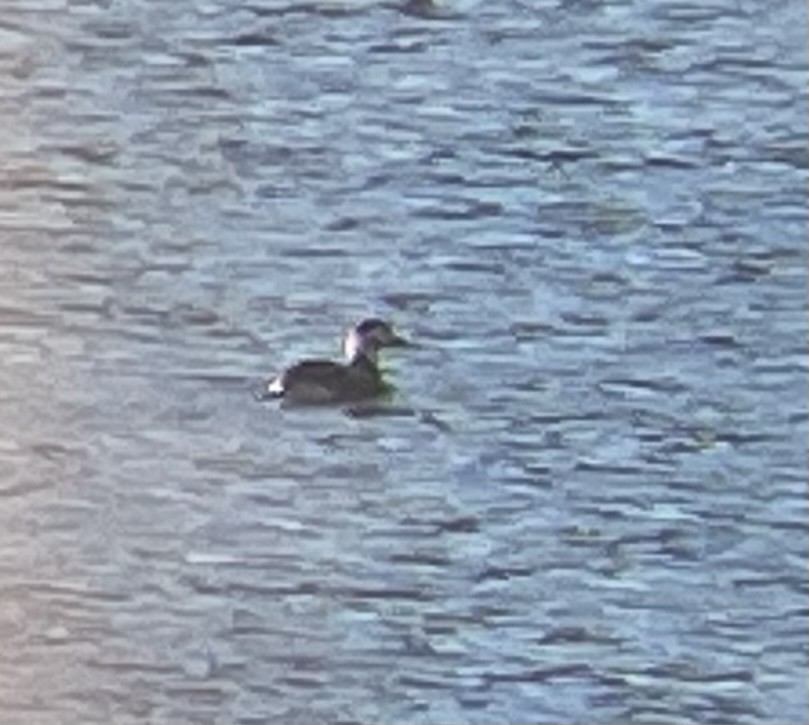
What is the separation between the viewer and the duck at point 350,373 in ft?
1.64

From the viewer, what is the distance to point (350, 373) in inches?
19.7

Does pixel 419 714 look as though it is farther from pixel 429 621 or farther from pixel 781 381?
pixel 781 381

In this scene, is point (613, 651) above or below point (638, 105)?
below

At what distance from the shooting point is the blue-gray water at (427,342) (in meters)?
0.49

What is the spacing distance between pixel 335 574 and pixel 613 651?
78 mm

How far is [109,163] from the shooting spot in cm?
51

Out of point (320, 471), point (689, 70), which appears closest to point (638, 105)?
point (689, 70)

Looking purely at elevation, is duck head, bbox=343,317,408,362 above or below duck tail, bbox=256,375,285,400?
above

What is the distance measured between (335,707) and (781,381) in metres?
0.15

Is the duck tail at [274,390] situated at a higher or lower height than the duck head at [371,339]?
lower

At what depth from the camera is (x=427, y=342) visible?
1.65ft

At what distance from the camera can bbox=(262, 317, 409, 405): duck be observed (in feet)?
1.64

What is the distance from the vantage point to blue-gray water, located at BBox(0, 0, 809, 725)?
0.49 meters

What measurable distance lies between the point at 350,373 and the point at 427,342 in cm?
2
